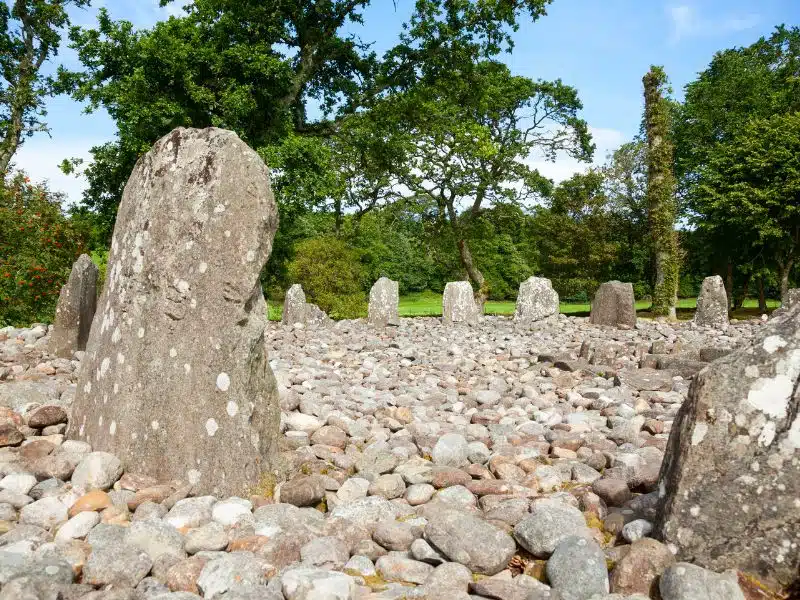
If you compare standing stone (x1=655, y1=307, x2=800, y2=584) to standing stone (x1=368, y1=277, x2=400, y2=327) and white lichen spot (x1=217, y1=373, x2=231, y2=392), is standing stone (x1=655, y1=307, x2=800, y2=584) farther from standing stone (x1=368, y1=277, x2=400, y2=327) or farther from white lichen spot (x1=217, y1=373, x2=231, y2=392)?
standing stone (x1=368, y1=277, x2=400, y2=327)

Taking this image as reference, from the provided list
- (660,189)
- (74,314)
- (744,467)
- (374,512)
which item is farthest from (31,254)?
(660,189)

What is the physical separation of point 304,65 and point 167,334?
57.6ft

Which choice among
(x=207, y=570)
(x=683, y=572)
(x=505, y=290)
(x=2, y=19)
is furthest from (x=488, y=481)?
(x=505, y=290)

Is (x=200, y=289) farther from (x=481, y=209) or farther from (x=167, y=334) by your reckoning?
(x=481, y=209)

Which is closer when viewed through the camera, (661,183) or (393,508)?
(393,508)

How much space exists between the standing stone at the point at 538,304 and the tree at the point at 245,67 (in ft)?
25.9

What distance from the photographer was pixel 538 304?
19547 mm

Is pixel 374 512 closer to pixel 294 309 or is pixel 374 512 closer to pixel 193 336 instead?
pixel 193 336

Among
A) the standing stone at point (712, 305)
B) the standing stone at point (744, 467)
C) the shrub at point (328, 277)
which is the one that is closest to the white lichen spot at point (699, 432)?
the standing stone at point (744, 467)

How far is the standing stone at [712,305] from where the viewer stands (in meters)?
Answer: 19.6

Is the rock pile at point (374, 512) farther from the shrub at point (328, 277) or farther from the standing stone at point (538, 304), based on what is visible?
the shrub at point (328, 277)

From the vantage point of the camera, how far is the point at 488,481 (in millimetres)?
3715

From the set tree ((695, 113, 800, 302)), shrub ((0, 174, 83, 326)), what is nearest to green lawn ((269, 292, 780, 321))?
tree ((695, 113, 800, 302))

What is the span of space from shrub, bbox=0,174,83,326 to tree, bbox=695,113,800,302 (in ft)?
87.7
